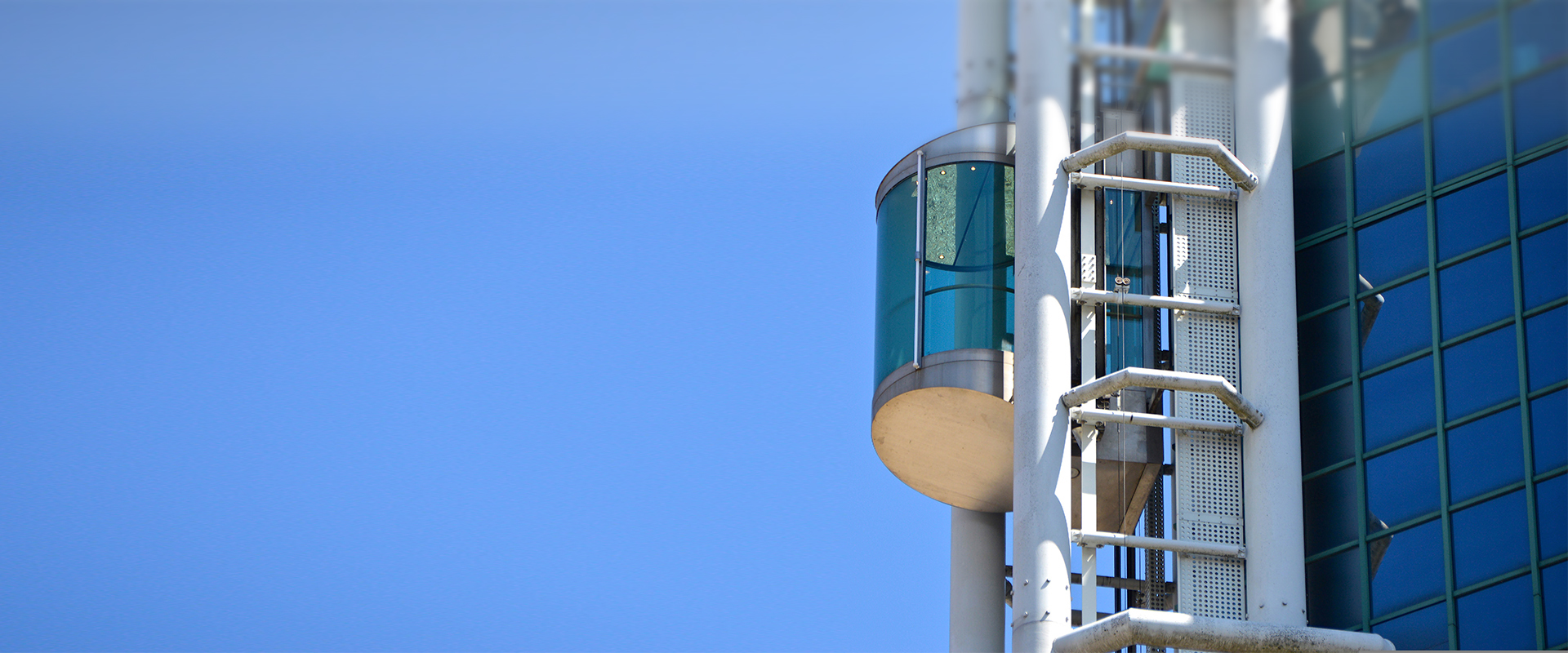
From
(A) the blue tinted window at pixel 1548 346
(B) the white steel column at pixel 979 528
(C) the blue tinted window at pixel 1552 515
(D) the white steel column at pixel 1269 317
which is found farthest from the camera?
(B) the white steel column at pixel 979 528

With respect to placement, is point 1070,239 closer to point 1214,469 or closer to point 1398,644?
point 1214,469

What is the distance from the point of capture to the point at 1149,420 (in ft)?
86.4

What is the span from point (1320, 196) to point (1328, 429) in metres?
3.87

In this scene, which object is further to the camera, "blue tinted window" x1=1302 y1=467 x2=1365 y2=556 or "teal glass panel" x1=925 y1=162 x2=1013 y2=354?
"teal glass panel" x1=925 y1=162 x2=1013 y2=354

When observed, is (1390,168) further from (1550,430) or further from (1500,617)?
(1500,617)

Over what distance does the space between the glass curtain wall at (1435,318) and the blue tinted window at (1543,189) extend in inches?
1.0

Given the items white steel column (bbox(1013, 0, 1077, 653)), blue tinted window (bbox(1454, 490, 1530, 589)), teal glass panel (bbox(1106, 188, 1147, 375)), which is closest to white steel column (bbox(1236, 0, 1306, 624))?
teal glass panel (bbox(1106, 188, 1147, 375))

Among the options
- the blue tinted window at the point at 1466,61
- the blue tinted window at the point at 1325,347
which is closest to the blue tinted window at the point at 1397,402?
the blue tinted window at the point at 1325,347

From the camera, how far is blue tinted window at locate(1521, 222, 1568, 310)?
948 inches

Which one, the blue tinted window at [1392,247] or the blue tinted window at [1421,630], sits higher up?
the blue tinted window at [1392,247]

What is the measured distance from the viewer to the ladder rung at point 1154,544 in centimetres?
2559

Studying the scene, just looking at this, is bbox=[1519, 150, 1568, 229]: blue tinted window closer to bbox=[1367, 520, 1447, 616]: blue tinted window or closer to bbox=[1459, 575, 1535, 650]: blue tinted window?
bbox=[1367, 520, 1447, 616]: blue tinted window

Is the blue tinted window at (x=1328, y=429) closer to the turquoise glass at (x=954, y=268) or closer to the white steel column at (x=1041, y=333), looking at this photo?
the white steel column at (x=1041, y=333)

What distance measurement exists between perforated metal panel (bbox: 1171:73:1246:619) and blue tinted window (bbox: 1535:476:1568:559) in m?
4.24
